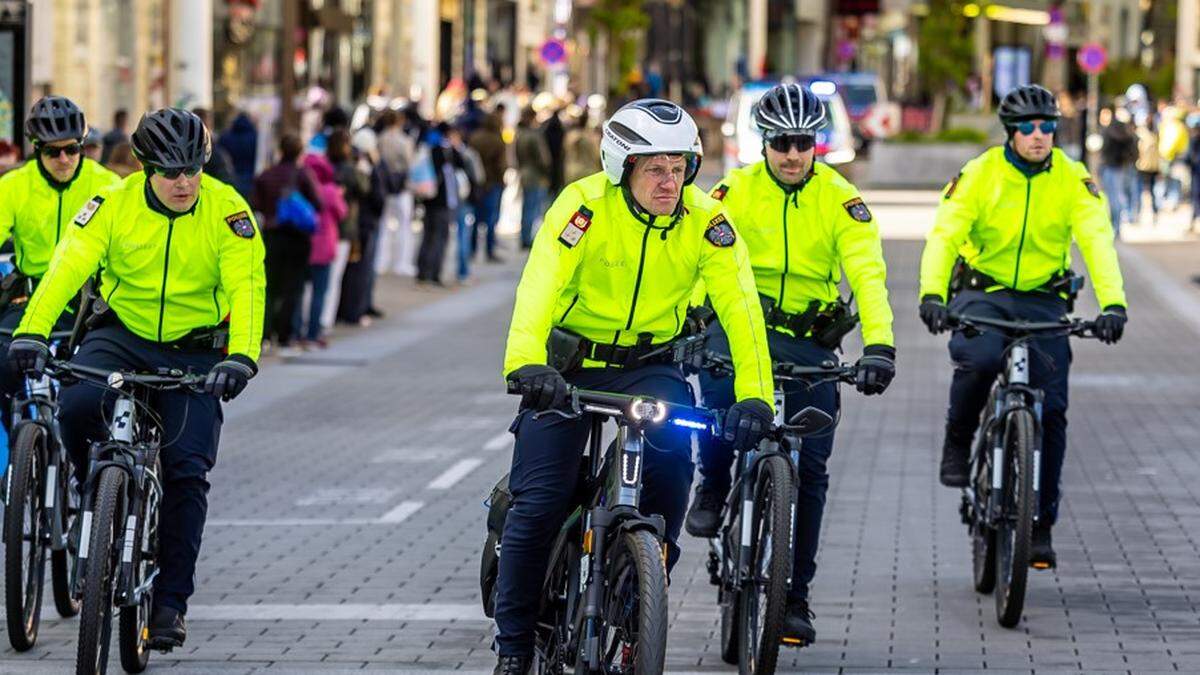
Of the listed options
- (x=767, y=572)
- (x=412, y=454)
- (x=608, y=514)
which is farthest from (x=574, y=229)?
(x=412, y=454)

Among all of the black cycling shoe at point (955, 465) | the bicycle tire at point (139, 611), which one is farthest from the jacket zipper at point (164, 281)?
the black cycling shoe at point (955, 465)

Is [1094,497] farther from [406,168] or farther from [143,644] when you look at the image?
[406,168]

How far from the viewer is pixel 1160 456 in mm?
13703

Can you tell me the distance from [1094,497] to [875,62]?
76955mm

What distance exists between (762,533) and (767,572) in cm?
20

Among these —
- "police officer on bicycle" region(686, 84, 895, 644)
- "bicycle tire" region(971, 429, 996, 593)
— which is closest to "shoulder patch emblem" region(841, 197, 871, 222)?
"police officer on bicycle" region(686, 84, 895, 644)

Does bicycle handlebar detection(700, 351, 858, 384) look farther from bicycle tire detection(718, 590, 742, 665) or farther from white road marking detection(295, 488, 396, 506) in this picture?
white road marking detection(295, 488, 396, 506)

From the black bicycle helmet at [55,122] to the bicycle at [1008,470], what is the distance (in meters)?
3.20

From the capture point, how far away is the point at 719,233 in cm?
682

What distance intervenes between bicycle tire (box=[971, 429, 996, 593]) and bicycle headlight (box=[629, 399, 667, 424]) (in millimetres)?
2887

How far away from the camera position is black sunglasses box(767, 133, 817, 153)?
8188 mm

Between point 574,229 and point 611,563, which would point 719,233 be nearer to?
point 574,229

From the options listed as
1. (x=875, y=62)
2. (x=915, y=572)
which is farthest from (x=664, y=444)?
(x=875, y=62)

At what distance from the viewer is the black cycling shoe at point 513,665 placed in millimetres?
6840
